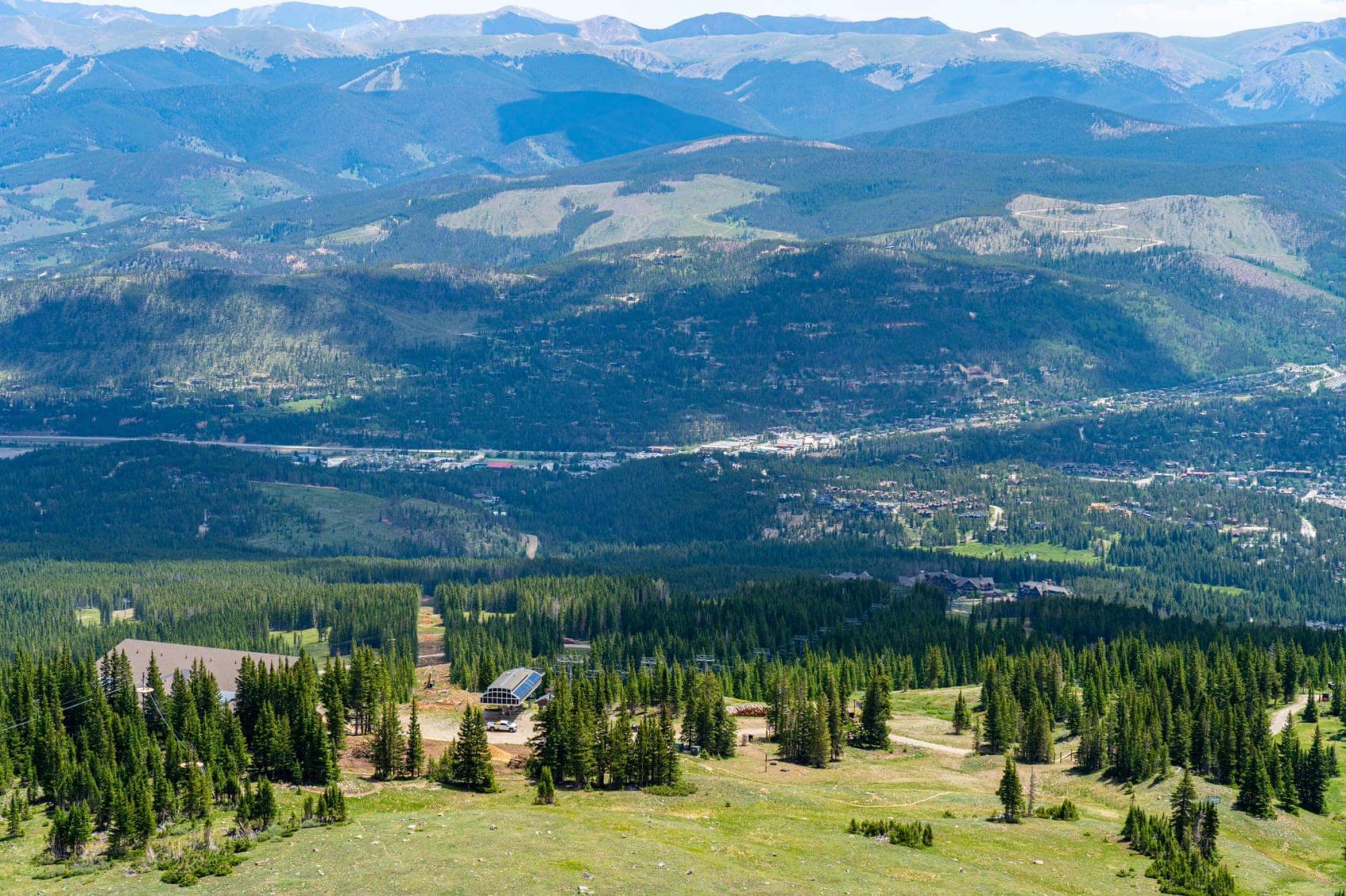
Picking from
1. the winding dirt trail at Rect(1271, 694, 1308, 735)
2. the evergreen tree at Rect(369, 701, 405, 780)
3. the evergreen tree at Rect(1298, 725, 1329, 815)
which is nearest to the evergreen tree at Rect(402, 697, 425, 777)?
the evergreen tree at Rect(369, 701, 405, 780)

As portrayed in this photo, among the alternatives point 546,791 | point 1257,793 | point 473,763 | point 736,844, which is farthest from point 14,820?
point 1257,793

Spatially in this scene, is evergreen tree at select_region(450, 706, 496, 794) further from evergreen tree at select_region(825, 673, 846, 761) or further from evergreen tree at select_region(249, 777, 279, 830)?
evergreen tree at select_region(825, 673, 846, 761)

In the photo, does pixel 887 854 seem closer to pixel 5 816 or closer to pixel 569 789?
pixel 569 789

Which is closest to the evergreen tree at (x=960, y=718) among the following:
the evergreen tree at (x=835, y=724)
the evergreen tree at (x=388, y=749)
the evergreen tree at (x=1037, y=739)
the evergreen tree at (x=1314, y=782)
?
the evergreen tree at (x=1037, y=739)

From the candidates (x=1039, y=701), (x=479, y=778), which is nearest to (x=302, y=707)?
(x=479, y=778)

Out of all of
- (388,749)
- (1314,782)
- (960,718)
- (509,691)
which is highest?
(509,691)

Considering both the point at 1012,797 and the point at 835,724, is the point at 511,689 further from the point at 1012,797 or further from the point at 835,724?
the point at 1012,797
